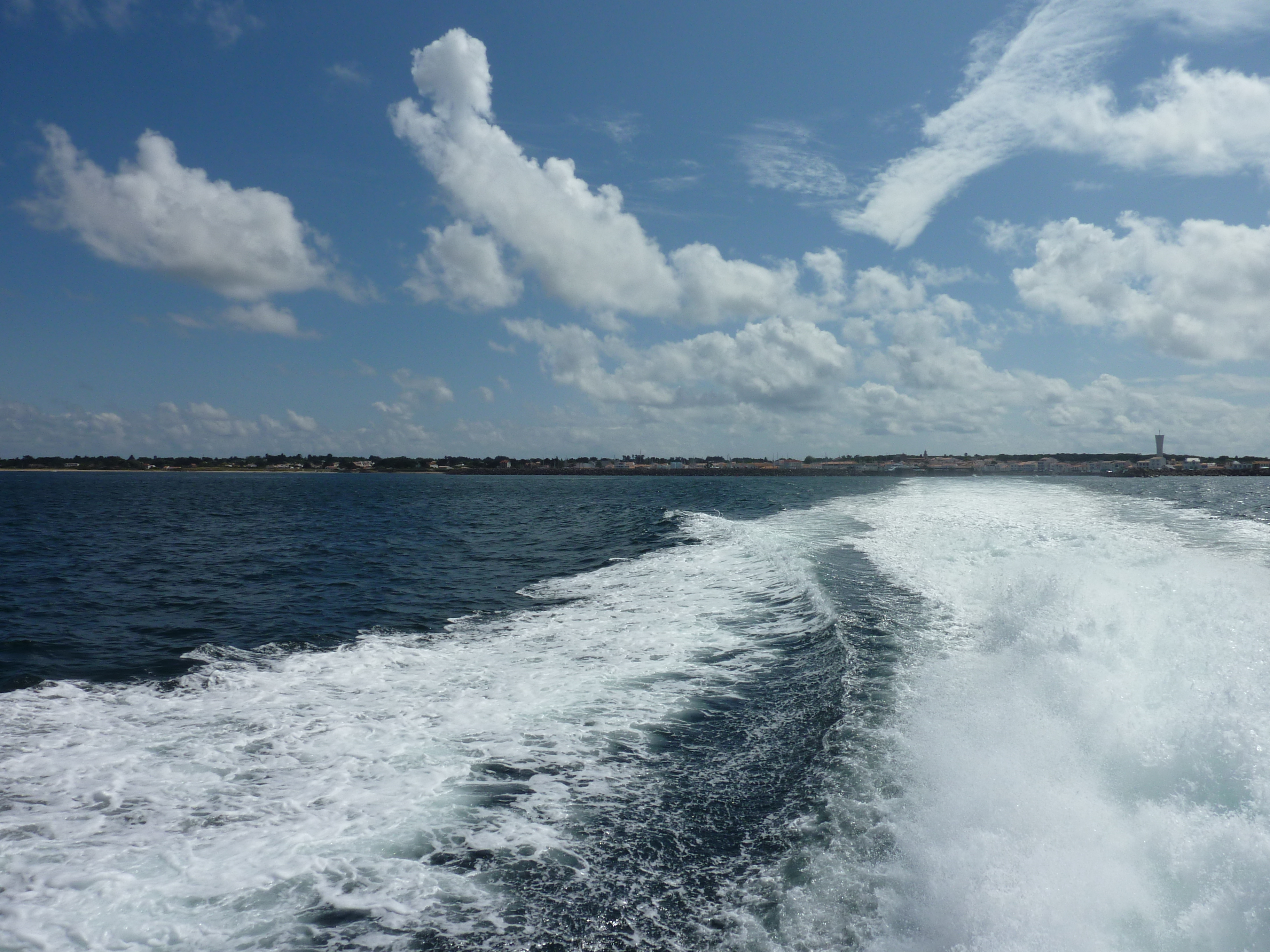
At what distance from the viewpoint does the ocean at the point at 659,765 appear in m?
4.64

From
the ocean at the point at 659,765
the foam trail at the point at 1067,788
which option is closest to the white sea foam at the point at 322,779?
the ocean at the point at 659,765

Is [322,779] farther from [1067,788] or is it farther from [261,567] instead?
[261,567]

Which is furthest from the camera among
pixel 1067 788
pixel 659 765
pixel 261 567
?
pixel 261 567

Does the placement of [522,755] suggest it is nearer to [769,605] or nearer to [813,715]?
[813,715]

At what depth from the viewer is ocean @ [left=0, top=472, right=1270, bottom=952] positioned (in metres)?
4.64

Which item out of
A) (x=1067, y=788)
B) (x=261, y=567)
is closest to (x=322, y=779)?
(x=1067, y=788)

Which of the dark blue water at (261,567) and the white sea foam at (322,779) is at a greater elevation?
the white sea foam at (322,779)

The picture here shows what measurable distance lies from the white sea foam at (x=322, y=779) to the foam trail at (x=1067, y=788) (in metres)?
2.41

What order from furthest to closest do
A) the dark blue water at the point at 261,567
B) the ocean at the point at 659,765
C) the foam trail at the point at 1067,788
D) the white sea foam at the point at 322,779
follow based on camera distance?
1. the dark blue water at the point at 261,567
2. the white sea foam at the point at 322,779
3. the ocean at the point at 659,765
4. the foam trail at the point at 1067,788

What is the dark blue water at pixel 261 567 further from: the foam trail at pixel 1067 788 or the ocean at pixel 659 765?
the foam trail at pixel 1067 788

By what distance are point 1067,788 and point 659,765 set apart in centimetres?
387

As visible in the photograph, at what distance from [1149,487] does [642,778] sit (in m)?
85.4

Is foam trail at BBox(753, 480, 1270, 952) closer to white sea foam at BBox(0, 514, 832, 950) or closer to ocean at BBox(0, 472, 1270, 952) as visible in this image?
ocean at BBox(0, 472, 1270, 952)

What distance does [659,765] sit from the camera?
732cm
